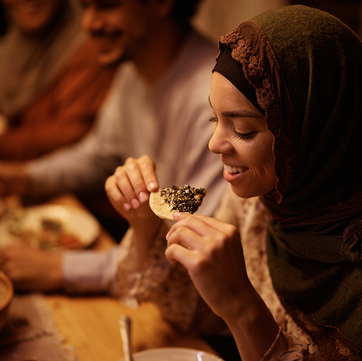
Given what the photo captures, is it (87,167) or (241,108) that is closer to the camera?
(241,108)

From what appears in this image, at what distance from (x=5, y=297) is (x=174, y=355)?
19.7 inches

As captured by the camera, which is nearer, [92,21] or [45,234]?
[45,234]

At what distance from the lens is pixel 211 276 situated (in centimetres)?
77

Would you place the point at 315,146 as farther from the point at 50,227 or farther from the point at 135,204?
the point at 50,227

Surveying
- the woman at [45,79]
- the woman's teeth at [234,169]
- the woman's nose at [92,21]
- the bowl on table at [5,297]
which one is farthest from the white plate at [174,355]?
the woman at [45,79]

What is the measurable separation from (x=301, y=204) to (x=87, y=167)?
1.71 metres

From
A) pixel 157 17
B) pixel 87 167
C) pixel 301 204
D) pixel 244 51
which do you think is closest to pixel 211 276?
pixel 301 204

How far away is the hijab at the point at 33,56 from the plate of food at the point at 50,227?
4.92 feet

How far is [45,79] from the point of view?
3105 millimetres

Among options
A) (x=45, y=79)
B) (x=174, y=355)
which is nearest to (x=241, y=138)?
(x=174, y=355)

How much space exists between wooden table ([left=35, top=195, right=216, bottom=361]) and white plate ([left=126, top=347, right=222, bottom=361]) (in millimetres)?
97

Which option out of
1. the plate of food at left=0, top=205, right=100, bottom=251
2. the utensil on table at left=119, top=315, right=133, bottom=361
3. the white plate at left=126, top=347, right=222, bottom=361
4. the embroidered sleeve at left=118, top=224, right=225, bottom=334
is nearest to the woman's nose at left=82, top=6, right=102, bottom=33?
the plate of food at left=0, top=205, right=100, bottom=251

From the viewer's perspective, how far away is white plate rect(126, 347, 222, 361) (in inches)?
40.6

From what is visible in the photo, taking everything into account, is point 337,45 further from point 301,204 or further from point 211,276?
point 211,276
